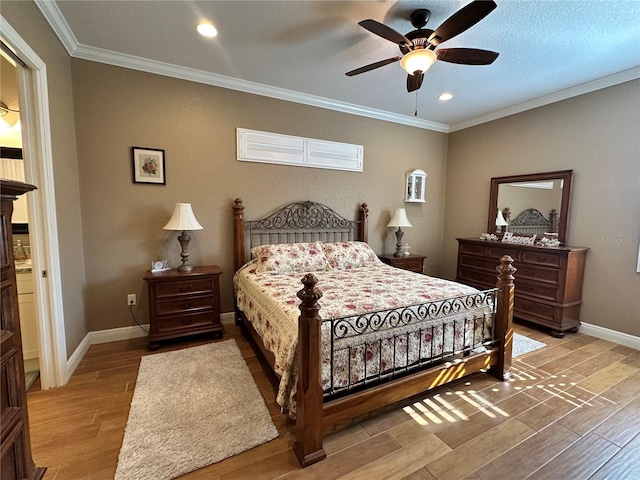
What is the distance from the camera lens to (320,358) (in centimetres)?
155

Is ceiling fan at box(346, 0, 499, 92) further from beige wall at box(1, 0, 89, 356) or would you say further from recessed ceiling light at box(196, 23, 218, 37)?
beige wall at box(1, 0, 89, 356)

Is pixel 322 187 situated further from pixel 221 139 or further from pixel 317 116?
pixel 221 139

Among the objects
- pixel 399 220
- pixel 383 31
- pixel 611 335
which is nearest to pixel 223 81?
pixel 383 31

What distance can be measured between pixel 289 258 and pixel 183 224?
1.15 meters

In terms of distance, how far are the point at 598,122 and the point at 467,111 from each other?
148 centimetres

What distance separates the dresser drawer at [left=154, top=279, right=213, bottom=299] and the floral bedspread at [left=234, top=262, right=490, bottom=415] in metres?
0.45

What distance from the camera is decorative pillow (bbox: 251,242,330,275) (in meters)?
3.06

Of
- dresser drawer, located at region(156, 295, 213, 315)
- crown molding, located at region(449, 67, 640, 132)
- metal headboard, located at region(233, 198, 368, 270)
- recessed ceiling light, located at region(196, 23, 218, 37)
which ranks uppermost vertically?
recessed ceiling light, located at region(196, 23, 218, 37)

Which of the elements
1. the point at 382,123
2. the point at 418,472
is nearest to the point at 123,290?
the point at 418,472

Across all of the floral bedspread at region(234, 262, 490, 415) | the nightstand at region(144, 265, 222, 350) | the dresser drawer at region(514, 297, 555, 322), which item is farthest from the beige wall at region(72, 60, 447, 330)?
the dresser drawer at region(514, 297, 555, 322)

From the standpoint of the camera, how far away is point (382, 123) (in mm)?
4273

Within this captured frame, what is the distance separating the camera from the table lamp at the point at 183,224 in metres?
2.84

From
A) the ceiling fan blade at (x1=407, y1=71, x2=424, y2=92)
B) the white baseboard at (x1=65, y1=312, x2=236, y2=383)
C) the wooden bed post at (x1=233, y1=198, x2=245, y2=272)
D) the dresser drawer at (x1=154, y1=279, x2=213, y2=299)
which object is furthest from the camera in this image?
the wooden bed post at (x1=233, y1=198, x2=245, y2=272)

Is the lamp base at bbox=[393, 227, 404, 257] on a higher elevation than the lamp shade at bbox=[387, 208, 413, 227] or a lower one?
lower
